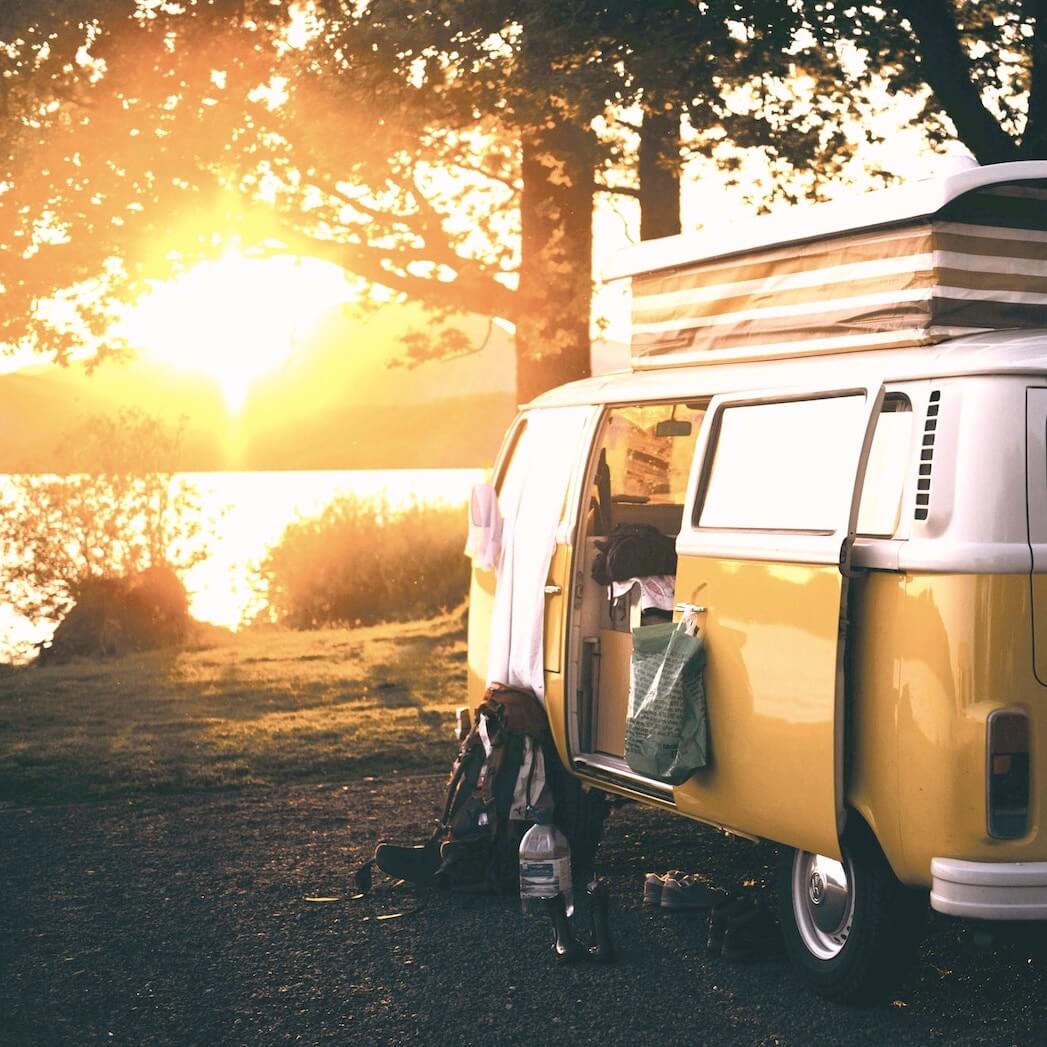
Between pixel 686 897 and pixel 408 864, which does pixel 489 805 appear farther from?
pixel 686 897

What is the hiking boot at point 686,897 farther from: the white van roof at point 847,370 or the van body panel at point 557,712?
the white van roof at point 847,370

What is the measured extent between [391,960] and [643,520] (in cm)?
267

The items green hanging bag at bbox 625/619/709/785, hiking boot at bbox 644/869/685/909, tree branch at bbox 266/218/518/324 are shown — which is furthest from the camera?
tree branch at bbox 266/218/518/324

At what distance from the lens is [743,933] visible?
19.6ft

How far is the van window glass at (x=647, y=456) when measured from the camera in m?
7.50

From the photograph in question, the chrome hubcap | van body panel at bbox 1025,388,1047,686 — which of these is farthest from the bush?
van body panel at bbox 1025,388,1047,686

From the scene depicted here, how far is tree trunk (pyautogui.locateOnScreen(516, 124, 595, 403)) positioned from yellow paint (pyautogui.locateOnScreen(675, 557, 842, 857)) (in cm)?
1129

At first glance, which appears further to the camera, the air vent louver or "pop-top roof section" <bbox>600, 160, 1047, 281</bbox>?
"pop-top roof section" <bbox>600, 160, 1047, 281</bbox>

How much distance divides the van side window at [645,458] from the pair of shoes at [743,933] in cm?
202

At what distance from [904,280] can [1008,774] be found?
167cm

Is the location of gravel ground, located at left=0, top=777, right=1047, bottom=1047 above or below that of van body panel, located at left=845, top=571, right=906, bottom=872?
below

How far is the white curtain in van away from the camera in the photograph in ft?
23.6

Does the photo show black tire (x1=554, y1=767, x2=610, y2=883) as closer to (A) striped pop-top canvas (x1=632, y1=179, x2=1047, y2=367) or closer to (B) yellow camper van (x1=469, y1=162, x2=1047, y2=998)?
(B) yellow camper van (x1=469, y1=162, x2=1047, y2=998)

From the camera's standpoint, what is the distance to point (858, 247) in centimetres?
558
